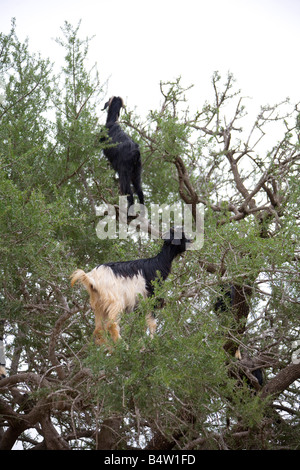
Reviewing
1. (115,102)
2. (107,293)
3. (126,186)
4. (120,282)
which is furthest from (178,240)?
(115,102)

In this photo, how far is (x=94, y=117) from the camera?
6305mm

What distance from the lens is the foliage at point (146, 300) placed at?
11.3 feet

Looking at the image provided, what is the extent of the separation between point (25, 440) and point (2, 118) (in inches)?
137

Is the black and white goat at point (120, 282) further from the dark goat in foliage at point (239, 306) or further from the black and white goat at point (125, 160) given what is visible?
the black and white goat at point (125, 160)

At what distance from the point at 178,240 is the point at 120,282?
2.08 feet

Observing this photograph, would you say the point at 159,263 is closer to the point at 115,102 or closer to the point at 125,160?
the point at 125,160

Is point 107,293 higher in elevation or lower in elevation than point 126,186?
lower

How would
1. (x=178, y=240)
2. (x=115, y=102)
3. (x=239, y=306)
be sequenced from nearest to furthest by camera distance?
(x=178, y=240) < (x=239, y=306) < (x=115, y=102)

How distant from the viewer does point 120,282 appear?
461 centimetres

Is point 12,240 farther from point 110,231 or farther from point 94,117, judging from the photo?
point 94,117

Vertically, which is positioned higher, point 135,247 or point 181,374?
point 135,247

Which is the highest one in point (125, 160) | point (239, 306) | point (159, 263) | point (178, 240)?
point (125, 160)

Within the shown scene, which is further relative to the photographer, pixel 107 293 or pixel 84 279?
pixel 107 293

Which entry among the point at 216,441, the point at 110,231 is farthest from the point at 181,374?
the point at 110,231
